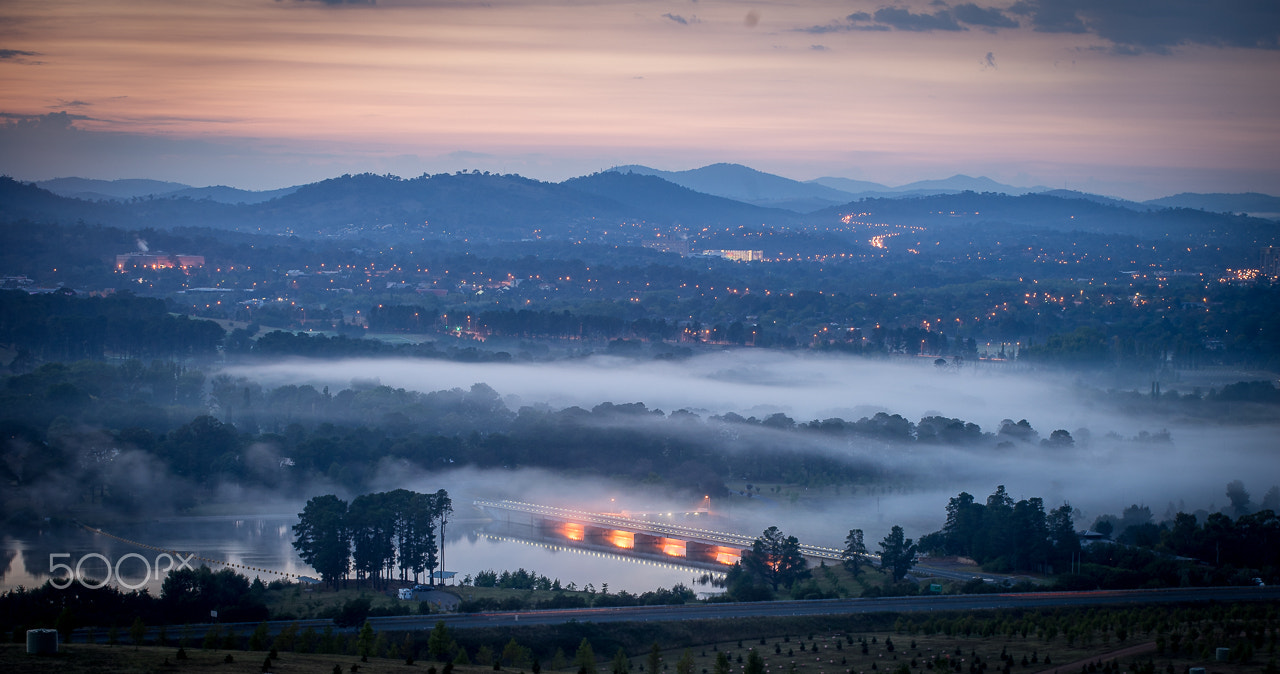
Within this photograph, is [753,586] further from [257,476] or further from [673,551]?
[257,476]

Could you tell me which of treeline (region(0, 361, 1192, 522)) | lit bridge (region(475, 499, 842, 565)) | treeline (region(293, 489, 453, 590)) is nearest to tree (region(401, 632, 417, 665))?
treeline (region(293, 489, 453, 590))

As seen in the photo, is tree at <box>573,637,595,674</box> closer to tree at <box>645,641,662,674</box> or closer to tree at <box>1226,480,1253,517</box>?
tree at <box>645,641,662,674</box>

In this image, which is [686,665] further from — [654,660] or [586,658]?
[586,658]

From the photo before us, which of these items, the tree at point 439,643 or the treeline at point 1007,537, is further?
the treeline at point 1007,537

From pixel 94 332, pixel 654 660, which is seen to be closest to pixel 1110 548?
pixel 654 660

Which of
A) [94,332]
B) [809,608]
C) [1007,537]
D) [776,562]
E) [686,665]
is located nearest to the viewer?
[686,665]

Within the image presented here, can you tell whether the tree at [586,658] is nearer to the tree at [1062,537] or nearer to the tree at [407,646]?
the tree at [407,646]

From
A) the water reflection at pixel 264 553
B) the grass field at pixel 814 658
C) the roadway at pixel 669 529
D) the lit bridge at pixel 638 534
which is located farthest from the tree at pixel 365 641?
the roadway at pixel 669 529
